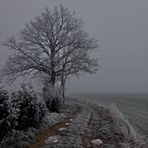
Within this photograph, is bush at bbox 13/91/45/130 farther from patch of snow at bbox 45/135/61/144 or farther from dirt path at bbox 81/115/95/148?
dirt path at bbox 81/115/95/148

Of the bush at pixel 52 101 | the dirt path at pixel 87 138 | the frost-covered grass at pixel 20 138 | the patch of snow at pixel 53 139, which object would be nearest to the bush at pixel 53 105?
the bush at pixel 52 101

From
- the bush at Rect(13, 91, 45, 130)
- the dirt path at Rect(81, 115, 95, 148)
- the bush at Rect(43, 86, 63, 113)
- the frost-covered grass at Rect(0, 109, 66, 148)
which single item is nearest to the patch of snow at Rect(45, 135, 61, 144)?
the frost-covered grass at Rect(0, 109, 66, 148)

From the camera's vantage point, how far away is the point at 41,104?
10.8 meters

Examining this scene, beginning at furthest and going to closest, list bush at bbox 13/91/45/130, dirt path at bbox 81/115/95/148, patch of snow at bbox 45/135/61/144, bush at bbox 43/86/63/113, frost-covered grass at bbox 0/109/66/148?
bush at bbox 43/86/63/113 < bush at bbox 13/91/45/130 < patch of snow at bbox 45/135/61/144 < dirt path at bbox 81/115/95/148 < frost-covered grass at bbox 0/109/66/148

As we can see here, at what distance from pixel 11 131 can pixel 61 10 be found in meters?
20.4

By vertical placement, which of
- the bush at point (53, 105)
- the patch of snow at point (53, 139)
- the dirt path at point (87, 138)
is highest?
the bush at point (53, 105)

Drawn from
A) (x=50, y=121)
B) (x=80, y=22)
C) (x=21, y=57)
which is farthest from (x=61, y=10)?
(x=50, y=121)

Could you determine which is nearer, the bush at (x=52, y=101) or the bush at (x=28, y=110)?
the bush at (x=28, y=110)

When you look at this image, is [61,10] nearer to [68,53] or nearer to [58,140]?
[68,53]

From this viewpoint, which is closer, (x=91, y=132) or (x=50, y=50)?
(x=91, y=132)

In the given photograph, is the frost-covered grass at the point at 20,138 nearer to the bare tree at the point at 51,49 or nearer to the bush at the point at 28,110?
the bush at the point at 28,110

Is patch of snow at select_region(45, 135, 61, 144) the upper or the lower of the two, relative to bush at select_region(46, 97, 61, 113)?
lower

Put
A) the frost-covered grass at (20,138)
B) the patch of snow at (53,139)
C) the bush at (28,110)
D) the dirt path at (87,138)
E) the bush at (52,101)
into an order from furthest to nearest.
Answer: the bush at (52,101)
the bush at (28,110)
the patch of snow at (53,139)
the dirt path at (87,138)
the frost-covered grass at (20,138)

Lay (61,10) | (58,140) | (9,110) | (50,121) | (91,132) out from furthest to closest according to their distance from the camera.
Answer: (61,10) → (50,121) → (91,132) → (58,140) → (9,110)
